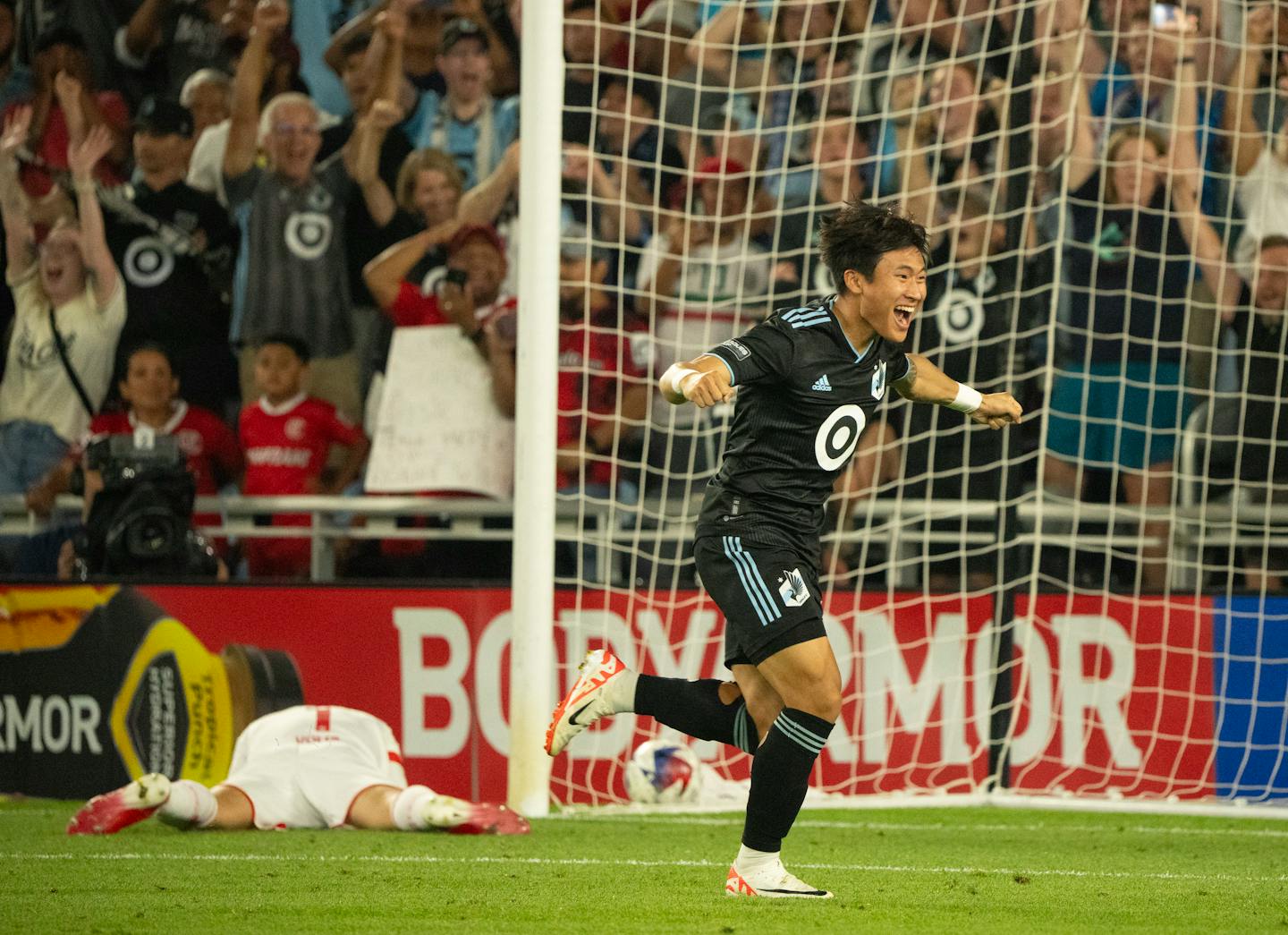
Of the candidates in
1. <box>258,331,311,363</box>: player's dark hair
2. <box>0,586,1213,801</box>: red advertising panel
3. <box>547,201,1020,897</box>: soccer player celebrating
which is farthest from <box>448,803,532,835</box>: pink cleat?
<box>258,331,311,363</box>: player's dark hair

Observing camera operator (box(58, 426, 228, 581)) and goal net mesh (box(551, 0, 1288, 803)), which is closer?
goal net mesh (box(551, 0, 1288, 803))

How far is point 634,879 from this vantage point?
15.6ft

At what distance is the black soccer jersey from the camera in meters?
4.44

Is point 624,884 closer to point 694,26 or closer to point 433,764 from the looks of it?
point 433,764

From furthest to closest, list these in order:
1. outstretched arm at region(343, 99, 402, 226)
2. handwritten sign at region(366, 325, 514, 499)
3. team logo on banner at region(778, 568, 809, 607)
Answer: outstretched arm at region(343, 99, 402, 226) → handwritten sign at region(366, 325, 514, 499) → team logo on banner at region(778, 568, 809, 607)

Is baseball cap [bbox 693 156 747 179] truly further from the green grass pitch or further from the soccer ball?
the green grass pitch

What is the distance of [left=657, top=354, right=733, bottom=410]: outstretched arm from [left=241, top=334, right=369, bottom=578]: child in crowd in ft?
14.9

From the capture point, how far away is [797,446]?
177 inches

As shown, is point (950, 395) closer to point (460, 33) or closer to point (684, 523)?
point (684, 523)

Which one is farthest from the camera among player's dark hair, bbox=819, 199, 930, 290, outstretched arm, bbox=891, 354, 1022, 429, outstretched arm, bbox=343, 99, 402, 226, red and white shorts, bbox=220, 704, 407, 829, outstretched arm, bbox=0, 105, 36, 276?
outstretched arm, bbox=0, 105, 36, 276

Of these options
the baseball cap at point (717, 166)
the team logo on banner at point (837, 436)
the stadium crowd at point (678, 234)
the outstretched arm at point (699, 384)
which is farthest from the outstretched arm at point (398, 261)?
the outstretched arm at point (699, 384)

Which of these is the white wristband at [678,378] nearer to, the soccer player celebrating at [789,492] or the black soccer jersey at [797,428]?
the soccer player celebrating at [789,492]

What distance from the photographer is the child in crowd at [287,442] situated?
8.30 metres

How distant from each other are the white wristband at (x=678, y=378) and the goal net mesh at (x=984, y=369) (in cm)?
327
